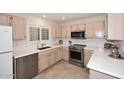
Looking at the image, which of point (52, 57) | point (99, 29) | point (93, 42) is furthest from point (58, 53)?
point (99, 29)

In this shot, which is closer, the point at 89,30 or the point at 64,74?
the point at 64,74

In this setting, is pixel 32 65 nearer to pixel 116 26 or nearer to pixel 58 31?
pixel 116 26

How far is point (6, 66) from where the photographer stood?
2.12 metres

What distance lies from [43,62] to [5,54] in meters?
1.61

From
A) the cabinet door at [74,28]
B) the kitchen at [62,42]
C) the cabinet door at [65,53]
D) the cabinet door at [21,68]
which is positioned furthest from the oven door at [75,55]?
the cabinet door at [21,68]

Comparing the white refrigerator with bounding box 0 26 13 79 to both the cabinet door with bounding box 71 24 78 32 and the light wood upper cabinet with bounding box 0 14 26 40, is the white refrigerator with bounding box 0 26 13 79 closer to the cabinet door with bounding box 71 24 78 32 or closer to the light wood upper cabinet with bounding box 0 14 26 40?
the light wood upper cabinet with bounding box 0 14 26 40

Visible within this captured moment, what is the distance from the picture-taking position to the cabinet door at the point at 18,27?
259 centimetres

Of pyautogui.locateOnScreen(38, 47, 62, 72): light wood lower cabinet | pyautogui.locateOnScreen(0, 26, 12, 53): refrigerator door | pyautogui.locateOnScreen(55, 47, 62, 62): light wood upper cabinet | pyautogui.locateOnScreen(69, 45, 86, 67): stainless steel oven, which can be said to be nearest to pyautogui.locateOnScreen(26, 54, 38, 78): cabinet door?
pyautogui.locateOnScreen(38, 47, 62, 72): light wood lower cabinet

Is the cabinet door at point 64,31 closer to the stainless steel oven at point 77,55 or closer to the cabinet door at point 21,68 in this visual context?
the stainless steel oven at point 77,55

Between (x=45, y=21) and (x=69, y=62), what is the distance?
2171 mm

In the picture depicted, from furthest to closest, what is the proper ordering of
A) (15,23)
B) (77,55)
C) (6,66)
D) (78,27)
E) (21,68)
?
(78,27) → (77,55) → (15,23) → (21,68) → (6,66)

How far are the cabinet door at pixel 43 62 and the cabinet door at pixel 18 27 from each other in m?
0.95
